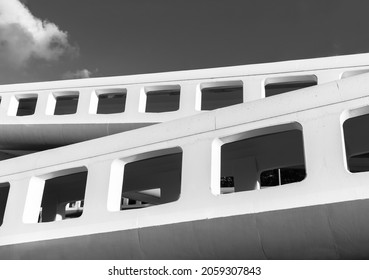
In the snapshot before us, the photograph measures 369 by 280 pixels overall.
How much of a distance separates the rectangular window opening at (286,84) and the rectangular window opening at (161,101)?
3.56 m

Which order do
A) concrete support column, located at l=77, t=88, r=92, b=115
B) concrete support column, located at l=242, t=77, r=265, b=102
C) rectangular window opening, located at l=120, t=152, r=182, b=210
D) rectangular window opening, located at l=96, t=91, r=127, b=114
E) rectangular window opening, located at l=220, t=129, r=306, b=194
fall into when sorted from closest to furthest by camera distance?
rectangular window opening, located at l=220, t=129, r=306, b=194, concrete support column, located at l=242, t=77, r=265, b=102, rectangular window opening, located at l=120, t=152, r=182, b=210, concrete support column, located at l=77, t=88, r=92, b=115, rectangular window opening, located at l=96, t=91, r=127, b=114

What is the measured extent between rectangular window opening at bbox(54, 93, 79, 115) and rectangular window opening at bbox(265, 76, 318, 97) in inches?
306

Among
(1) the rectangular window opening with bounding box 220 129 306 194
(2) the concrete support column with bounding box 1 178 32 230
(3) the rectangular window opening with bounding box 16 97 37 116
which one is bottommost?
(2) the concrete support column with bounding box 1 178 32 230

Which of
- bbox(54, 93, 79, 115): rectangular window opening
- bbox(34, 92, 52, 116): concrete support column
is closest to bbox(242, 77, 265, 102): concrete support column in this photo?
bbox(54, 93, 79, 115): rectangular window opening

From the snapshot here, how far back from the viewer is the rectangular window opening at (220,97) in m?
16.1

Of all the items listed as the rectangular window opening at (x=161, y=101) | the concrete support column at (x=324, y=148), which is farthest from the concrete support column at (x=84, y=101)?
the concrete support column at (x=324, y=148)

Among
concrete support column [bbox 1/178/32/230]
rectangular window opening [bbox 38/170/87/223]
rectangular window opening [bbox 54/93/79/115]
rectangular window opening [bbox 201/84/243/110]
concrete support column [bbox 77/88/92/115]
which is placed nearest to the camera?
concrete support column [bbox 1/178/32/230]

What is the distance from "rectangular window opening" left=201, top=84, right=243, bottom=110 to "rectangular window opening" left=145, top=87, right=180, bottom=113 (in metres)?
1.15

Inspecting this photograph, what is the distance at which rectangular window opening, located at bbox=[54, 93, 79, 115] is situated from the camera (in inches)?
706

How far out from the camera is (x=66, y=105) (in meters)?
18.1

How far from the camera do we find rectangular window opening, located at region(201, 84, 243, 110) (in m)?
16.1

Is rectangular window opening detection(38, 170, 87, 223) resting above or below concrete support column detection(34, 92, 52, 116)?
below

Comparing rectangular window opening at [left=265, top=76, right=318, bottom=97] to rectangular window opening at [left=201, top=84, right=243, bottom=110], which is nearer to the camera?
rectangular window opening at [left=265, top=76, right=318, bottom=97]

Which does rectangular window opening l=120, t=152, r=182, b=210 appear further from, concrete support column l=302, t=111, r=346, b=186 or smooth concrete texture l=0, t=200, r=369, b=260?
concrete support column l=302, t=111, r=346, b=186
